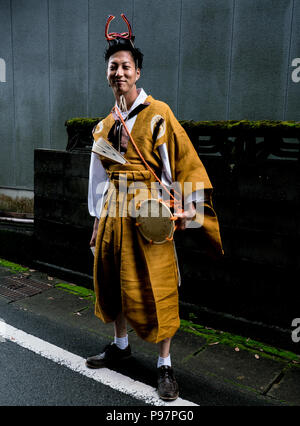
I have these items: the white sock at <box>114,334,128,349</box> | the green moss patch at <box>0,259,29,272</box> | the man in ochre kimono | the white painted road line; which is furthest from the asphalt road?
the green moss patch at <box>0,259,29,272</box>

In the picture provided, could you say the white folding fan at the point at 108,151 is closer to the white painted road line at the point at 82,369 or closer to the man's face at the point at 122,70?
the man's face at the point at 122,70

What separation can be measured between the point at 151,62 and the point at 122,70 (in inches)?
183

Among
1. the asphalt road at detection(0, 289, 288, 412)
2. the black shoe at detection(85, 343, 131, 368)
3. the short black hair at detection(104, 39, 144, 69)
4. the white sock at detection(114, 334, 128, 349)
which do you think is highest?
the short black hair at detection(104, 39, 144, 69)

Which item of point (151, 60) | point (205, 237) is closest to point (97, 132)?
point (205, 237)

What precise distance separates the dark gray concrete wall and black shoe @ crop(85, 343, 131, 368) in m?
4.33

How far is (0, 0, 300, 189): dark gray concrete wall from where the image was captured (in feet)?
20.8

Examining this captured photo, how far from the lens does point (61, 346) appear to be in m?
4.12

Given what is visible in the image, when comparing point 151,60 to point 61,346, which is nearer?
point 61,346

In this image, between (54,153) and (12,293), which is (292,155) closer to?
(54,153)

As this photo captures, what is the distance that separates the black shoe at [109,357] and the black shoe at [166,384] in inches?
21.4

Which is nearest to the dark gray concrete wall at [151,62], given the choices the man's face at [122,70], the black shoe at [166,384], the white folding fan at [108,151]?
the man's face at [122,70]

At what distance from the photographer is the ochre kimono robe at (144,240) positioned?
3.15 m

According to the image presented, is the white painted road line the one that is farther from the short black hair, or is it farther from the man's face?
the short black hair

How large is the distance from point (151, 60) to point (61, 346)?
5.34 meters
